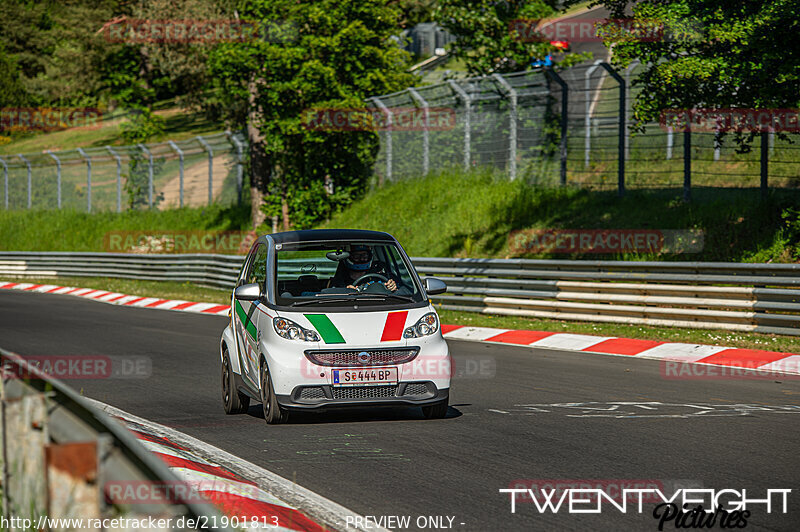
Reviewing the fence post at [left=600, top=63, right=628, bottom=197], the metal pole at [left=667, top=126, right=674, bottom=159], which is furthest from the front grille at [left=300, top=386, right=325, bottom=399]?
the metal pole at [left=667, top=126, right=674, bottom=159]

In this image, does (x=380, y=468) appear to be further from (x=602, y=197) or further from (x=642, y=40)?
(x=602, y=197)

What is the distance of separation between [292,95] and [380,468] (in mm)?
25390

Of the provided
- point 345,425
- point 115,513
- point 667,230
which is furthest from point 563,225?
point 115,513

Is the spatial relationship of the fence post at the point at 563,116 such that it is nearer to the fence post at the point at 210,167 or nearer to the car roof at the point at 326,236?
the car roof at the point at 326,236

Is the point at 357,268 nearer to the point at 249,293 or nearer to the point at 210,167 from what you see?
the point at 249,293

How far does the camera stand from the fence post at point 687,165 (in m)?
20.0

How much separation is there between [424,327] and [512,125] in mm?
16643

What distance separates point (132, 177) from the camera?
44.4 metres

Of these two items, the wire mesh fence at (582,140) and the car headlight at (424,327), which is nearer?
the car headlight at (424,327)

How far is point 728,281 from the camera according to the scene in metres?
14.9

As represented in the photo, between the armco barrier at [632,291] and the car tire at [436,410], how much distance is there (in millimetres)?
1875

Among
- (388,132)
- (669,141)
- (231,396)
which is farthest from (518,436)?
(388,132)

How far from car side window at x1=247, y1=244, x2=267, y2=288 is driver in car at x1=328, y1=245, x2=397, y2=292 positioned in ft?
2.17

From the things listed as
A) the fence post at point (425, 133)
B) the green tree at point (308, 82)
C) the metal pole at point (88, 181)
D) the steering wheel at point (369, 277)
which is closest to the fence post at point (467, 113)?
the fence post at point (425, 133)
